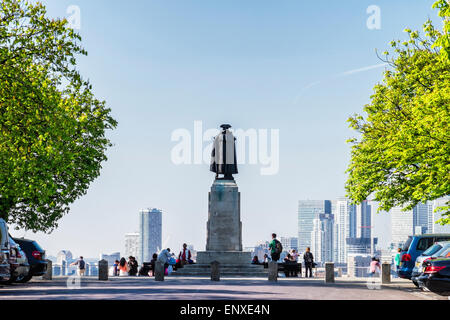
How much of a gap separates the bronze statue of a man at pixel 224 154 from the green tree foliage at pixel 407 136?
7.74 metres

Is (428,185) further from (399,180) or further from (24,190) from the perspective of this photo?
(24,190)

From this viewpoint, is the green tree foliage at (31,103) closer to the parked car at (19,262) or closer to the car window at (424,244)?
the parked car at (19,262)

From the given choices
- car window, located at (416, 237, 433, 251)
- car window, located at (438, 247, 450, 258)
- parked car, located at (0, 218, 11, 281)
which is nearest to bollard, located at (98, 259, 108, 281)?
parked car, located at (0, 218, 11, 281)

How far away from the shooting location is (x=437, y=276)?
1952 centimetres

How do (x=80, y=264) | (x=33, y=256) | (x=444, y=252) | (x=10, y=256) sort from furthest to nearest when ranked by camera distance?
(x=80, y=264) → (x=33, y=256) → (x=444, y=252) → (x=10, y=256)

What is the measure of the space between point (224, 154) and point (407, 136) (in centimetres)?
1438

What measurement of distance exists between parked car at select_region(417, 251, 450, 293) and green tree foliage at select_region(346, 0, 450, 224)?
10.4 metres

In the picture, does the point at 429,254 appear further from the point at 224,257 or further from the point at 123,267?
the point at 123,267

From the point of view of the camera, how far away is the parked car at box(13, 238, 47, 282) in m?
28.4

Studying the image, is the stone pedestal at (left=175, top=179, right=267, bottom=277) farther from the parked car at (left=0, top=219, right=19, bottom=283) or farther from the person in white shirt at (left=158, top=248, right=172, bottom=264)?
the parked car at (left=0, top=219, right=19, bottom=283)

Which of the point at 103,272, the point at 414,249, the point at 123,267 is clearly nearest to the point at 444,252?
the point at 414,249

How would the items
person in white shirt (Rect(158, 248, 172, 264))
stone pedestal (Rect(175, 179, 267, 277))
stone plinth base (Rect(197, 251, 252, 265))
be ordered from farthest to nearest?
1. stone pedestal (Rect(175, 179, 267, 277))
2. stone plinth base (Rect(197, 251, 252, 265))
3. person in white shirt (Rect(158, 248, 172, 264))
